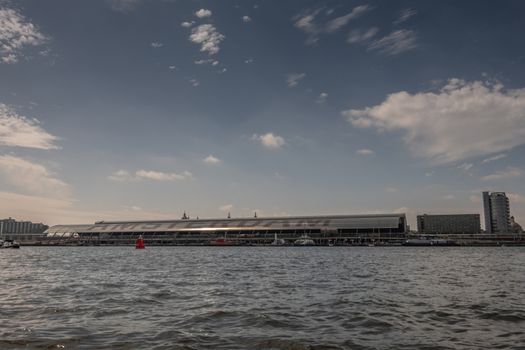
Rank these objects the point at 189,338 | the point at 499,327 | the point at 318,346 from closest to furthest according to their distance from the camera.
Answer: the point at 318,346
the point at 189,338
the point at 499,327

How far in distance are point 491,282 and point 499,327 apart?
839 inches

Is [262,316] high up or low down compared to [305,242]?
up

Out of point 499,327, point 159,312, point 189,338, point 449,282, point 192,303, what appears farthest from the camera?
point 449,282

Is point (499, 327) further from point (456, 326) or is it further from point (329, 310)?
point (329, 310)

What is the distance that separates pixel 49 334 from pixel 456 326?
17.4 metres

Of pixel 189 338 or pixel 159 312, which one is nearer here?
pixel 189 338

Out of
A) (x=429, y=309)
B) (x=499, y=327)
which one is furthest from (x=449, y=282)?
(x=499, y=327)

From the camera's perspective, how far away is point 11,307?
76.2 ft

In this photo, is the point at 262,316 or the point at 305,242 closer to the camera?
the point at 262,316

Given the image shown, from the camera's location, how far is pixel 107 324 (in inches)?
738

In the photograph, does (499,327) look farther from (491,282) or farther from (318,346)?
(491,282)

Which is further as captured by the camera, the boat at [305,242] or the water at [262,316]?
the boat at [305,242]

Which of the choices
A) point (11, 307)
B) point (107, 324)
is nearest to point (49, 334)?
point (107, 324)

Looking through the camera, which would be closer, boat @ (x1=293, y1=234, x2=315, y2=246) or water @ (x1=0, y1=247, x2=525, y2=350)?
water @ (x1=0, y1=247, x2=525, y2=350)
